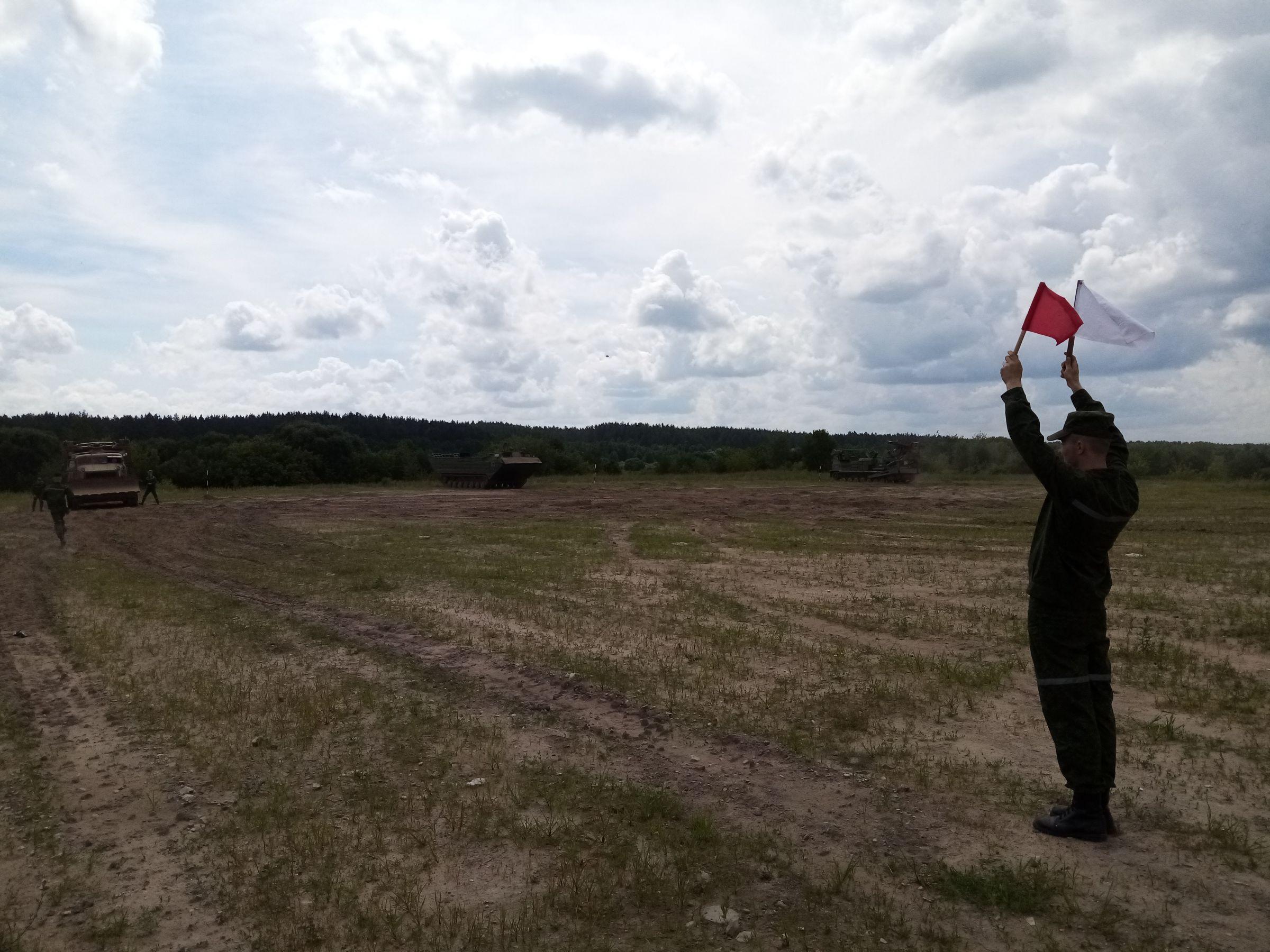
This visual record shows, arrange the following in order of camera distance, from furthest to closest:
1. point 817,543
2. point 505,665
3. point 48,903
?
point 817,543 → point 505,665 → point 48,903

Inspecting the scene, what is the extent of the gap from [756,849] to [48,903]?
3.13 m

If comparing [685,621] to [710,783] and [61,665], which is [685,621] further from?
[61,665]

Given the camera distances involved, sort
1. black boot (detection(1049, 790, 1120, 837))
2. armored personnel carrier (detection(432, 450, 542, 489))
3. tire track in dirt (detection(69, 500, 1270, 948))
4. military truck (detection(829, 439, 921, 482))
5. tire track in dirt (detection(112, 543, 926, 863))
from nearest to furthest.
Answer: tire track in dirt (detection(69, 500, 1270, 948)) < black boot (detection(1049, 790, 1120, 837)) < tire track in dirt (detection(112, 543, 926, 863)) < armored personnel carrier (detection(432, 450, 542, 489)) < military truck (detection(829, 439, 921, 482))

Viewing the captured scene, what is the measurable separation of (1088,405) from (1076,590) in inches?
36.3

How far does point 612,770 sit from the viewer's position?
221 inches

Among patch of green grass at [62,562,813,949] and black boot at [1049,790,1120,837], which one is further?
black boot at [1049,790,1120,837]

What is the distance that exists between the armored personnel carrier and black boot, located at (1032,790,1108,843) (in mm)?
38328

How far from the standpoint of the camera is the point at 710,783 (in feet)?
17.6

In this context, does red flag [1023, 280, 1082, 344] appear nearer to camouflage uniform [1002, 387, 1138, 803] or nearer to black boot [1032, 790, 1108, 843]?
camouflage uniform [1002, 387, 1138, 803]

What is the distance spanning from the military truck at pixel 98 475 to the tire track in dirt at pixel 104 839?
2614 cm

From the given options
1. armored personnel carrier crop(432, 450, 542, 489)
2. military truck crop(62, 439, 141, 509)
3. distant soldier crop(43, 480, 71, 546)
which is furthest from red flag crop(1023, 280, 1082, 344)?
armored personnel carrier crop(432, 450, 542, 489)

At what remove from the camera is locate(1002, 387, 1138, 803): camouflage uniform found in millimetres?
4344

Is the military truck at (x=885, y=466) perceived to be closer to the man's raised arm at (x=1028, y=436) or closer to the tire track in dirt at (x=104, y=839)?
the tire track in dirt at (x=104, y=839)

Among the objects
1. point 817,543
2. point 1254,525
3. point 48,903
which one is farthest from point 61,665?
point 1254,525
